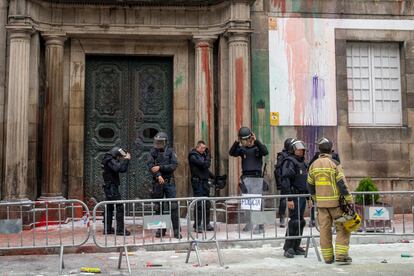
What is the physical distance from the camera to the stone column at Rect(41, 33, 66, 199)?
1206 cm

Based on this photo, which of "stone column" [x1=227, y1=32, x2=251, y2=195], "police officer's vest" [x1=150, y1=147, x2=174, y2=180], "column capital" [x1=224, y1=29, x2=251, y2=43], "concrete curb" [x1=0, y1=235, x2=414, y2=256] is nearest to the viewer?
"concrete curb" [x1=0, y1=235, x2=414, y2=256]

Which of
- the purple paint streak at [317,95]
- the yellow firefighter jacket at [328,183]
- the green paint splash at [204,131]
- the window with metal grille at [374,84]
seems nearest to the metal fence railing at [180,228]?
the yellow firefighter jacket at [328,183]

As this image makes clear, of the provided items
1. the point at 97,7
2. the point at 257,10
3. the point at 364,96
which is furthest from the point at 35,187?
the point at 364,96

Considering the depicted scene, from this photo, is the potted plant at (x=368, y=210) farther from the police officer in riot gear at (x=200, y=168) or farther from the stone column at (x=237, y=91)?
the stone column at (x=237, y=91)

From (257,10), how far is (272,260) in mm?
7136

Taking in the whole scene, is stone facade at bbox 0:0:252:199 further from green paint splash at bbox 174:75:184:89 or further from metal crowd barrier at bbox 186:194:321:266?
metal crowd barrier at bbox 186:194:321:266

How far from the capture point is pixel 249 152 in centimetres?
1051

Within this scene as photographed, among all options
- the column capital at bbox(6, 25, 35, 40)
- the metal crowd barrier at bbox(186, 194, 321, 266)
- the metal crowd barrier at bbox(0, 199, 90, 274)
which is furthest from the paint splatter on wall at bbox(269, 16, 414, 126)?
the column capital at bbox(6, 25, 35, 40)

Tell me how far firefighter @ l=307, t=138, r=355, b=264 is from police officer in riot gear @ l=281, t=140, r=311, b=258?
61 cm

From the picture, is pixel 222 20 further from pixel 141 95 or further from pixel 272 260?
pixel 272 260

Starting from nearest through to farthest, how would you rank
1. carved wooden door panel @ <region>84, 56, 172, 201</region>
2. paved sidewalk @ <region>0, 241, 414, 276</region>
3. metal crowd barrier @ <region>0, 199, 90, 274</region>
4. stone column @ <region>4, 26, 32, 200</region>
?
paved sidewalk @ <region>0, 241, 414, 276</region> → metal crowd barrier @ <region>0, 199, 90, 274</region> → stone column @ <region>4, 26, 32, 200</region> → carved wooden door panel @ <region>84, 56, 172, 201</region>

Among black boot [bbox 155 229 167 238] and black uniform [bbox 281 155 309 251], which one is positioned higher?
black uniform [bbox 281 155 309 251]

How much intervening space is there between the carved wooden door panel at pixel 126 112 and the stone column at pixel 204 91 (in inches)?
38.6

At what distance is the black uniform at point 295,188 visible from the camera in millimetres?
8320
